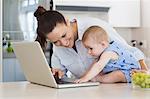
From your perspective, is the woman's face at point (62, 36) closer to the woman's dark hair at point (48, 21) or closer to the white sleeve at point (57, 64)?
the woman's dark hair at point (48, 21)

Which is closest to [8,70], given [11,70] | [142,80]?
[11,70]

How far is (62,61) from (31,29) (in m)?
1.70

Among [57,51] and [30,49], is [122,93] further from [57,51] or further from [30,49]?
[57,51]

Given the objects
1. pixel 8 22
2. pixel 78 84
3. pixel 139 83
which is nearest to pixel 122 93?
pixel 139 83

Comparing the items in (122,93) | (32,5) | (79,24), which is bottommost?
(122,93)

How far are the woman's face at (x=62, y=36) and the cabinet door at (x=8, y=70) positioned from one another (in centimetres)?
169

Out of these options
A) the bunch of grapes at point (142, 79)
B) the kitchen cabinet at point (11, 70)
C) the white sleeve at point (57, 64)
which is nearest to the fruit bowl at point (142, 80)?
the bunch of grapes at point (142, 79)

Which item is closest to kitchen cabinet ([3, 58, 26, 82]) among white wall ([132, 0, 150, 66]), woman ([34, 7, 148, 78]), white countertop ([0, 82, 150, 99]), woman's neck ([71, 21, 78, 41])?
white wall ([132, 0, 150, 66])

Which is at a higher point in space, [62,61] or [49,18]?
[49,18]

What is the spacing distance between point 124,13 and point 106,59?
2358mm

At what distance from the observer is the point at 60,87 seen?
4.20 feet

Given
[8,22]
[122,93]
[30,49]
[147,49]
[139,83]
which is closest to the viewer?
[122,93]

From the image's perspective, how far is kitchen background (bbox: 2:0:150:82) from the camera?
312cm

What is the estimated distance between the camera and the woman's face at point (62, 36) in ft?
4.62
